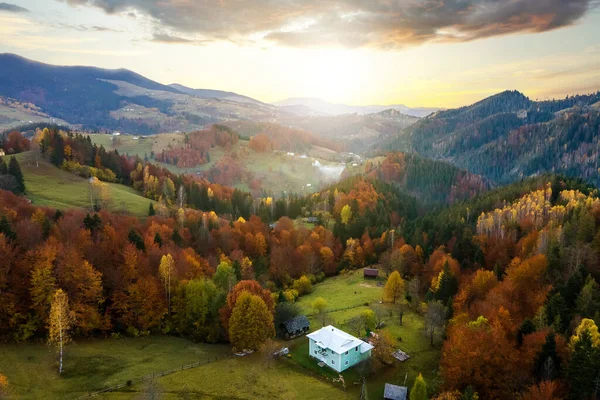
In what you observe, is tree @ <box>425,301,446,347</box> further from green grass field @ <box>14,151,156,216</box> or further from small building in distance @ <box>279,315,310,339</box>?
green grass field @ <box>14,151,156,216</box>

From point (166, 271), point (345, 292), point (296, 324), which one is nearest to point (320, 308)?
point (296, 324)

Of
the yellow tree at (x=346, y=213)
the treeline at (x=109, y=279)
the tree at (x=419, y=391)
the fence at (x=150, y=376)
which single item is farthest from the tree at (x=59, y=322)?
the yellow tree at (x=346, y=213)

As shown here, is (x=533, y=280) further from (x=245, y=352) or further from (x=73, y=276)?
(x=73, y=276)

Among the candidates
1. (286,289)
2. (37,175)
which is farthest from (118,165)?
(286,289)

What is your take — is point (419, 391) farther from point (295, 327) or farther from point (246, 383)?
point (295, 327)

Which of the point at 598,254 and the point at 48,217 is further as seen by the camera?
the point at 48,217

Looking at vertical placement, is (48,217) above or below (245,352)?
above

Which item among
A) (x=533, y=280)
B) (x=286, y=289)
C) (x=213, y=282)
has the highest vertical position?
(x=533, y=280)

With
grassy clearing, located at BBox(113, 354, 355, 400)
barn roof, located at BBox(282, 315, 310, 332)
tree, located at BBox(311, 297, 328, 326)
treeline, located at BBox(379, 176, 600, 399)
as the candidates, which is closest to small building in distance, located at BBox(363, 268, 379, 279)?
treeline, located at BBox(379, 176, 600, 399)

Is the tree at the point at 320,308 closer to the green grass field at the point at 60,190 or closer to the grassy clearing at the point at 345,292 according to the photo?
the grassy clearing at the point at 345,292
